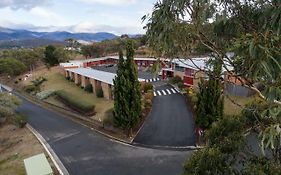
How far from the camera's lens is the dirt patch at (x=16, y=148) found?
2558cm

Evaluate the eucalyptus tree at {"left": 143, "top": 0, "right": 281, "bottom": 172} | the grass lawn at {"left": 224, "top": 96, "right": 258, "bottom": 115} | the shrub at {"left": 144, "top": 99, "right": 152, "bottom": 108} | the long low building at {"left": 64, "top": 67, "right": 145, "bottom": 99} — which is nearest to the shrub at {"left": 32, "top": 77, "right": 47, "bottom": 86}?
the long low building at {"left": 64, "top": 67, "right": 145, "bottom": 99}

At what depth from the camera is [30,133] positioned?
116 feet

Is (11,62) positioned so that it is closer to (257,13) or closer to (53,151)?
(53,151)

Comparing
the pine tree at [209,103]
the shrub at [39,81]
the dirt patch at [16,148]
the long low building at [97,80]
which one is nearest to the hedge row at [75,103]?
the long low building at [97,80]

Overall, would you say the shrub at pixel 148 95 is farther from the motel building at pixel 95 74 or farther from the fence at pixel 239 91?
the fence at pixel 239 91

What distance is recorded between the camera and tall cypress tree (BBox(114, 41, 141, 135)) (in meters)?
29.9

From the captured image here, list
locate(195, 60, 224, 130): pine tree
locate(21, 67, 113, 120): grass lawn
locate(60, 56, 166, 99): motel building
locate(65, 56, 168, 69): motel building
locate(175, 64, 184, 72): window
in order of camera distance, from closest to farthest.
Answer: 1. locate(195, 60, 224, 130): pine tree
2. locate(21, 67, 113, 120): grass lawn
3. locate(60, 56, 166, 99): motel building
4. locate(175, 64, 184, 72): window
5. locate(65, 56, 168, 69): motel building

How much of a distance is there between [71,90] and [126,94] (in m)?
27.4

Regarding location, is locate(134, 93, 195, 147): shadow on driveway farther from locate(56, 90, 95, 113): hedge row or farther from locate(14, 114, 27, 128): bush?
locate(14, 114, 27, 128): bush

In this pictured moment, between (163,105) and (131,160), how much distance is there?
1502 centimetres

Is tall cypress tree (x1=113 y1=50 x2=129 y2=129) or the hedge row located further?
the hedge row

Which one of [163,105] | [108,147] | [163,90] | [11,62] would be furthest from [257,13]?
[11,62]

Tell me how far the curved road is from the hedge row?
4608 mm

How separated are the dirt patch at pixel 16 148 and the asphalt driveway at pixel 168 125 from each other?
31.7 ft
